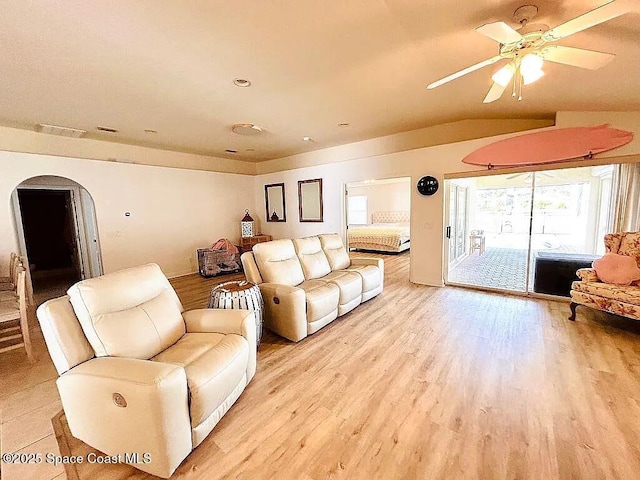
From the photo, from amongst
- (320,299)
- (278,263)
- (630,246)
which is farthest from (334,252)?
(630,246)

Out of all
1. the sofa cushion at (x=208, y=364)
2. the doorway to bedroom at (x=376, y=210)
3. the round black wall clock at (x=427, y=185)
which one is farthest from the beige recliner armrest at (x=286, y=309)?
the doorway to bedroom at (x=376, y=210)

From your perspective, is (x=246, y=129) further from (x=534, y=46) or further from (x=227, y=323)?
(x=534, y=46)

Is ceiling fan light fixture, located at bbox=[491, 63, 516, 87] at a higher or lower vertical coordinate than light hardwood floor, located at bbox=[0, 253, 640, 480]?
higher

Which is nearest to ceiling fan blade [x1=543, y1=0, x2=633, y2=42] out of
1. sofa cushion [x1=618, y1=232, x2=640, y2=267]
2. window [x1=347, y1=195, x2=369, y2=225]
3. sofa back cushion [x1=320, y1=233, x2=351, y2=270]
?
sofa cushion [x1=618, y1=232, x2=640, y2=267]

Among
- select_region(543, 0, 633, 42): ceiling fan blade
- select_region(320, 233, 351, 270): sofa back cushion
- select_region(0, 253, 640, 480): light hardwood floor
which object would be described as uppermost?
select_region(543, 0, 633, 42): ceiling fan blade

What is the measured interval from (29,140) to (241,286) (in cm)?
445

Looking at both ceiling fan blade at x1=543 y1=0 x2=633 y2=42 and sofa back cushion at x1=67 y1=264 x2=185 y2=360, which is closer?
ceiling fan blade at x1=543 y1=0 x2=633 y2=42

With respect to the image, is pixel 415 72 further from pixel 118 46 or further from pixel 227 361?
pixel 227 361

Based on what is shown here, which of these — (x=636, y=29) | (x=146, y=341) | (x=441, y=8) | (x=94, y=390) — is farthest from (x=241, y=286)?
(x=636, y=29)

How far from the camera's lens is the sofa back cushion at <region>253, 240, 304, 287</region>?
323 cm

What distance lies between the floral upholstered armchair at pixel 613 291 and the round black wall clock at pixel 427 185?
2.23 meters

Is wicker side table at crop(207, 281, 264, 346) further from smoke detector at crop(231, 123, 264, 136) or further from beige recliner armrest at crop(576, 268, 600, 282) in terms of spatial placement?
beige recliner armrest at crop(576, 268, 600, 282)

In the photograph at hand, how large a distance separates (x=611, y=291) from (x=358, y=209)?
8510mm

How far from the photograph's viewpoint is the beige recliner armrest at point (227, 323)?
82.9 inches
